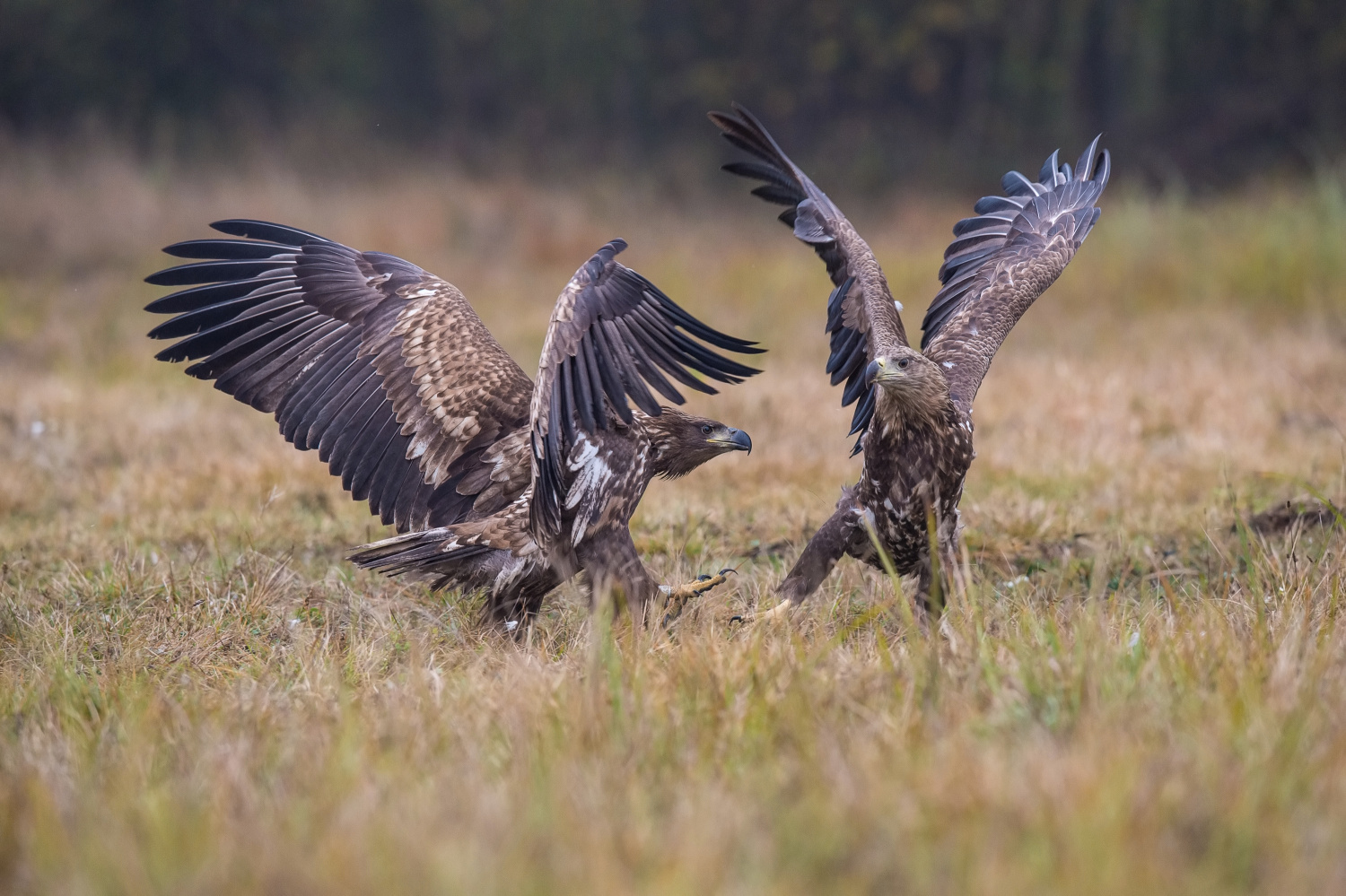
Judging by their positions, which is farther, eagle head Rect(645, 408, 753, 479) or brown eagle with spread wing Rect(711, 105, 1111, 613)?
eagle head Rect(645, 408, 753, 479)

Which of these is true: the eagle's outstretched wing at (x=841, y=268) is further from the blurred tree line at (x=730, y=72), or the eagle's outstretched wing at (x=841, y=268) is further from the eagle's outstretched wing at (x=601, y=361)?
the blurred tree line at (x=730, y=72)

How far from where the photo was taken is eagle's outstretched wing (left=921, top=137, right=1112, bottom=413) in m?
4.05

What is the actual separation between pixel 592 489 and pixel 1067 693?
1473 mm

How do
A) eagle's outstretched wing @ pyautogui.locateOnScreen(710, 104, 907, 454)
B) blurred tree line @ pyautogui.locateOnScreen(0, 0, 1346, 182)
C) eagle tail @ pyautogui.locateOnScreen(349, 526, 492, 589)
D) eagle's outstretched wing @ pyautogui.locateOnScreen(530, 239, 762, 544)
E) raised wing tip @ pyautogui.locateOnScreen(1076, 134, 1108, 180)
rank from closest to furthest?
eagle's outstretched wing @ pyautogui.locateOnScreen(530, 239, 762, 544)
eagle tail @ pyautogui.locateOnScreen(349, 526, 492, 589)
eagle's outstretched wing @ pyautogui.locateOnScreen(710, 104, 907, 454)
raised wing tip @ pyautogui.locateOnScreen(1076, 134, 1108, 180)
blurred tree line @ pyautogui.locateOnScreen(0, 0, 1346, 182)

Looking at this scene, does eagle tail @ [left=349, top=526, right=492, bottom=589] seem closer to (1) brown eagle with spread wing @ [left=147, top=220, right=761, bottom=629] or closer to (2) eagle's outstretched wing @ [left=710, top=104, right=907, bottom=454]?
(1) brown eagle with spread wing @ [left=147, top=220, right=761, bottom=629]

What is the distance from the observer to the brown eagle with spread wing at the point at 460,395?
11.1 feet

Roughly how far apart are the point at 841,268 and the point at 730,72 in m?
13.7

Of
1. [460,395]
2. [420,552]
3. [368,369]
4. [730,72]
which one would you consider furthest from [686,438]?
[730,72]

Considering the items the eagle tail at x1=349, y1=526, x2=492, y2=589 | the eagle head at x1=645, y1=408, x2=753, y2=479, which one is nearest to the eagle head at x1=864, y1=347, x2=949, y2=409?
the eagle head at x1=645, y1=408, x2=753, y2=479

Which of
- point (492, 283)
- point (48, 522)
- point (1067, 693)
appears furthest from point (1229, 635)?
point (492, 283)

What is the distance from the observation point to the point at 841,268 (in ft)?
13.3

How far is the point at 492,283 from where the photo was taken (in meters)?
11.8

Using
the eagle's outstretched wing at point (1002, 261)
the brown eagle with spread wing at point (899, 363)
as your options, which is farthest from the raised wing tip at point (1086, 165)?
the brown eagle with spread wing at point (899, 363)

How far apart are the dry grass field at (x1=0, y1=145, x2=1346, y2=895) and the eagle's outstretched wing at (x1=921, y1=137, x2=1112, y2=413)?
740 millimetres
